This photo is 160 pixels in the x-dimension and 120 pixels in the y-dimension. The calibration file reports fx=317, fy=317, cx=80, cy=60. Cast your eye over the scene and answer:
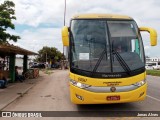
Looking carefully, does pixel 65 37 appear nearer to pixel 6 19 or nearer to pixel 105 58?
pixel 105 58

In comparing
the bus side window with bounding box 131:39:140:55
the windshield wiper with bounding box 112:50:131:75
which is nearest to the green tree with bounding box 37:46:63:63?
the bus side window with bounding box 131:39:140:55

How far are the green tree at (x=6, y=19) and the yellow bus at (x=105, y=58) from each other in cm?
1976

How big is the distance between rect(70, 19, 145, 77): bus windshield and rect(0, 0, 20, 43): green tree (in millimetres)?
20050

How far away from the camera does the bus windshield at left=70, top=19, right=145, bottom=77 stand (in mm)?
10422

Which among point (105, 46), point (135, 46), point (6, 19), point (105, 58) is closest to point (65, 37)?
point (105, 46)

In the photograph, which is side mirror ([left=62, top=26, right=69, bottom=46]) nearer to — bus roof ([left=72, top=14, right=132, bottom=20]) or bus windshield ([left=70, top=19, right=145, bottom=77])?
bus windshield ([left=70, top=19, right=145, bottom=77])

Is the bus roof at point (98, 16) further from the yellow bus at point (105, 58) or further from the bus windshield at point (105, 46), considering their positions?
the bus windshield at point (105, 46)

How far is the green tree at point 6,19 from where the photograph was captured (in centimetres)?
3019

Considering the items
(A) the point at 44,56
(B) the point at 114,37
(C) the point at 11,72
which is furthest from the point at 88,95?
(A) the point at 44,56

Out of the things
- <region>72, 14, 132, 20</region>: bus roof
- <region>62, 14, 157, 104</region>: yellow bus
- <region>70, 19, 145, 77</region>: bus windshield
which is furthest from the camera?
<region>72, 14, 132, 20</region>: bus roof

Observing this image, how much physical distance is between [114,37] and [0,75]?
11.7m

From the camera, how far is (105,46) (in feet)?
35.4

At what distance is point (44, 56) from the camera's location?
10100cm

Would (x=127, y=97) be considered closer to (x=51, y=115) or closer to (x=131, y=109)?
(x=131, y=109)
